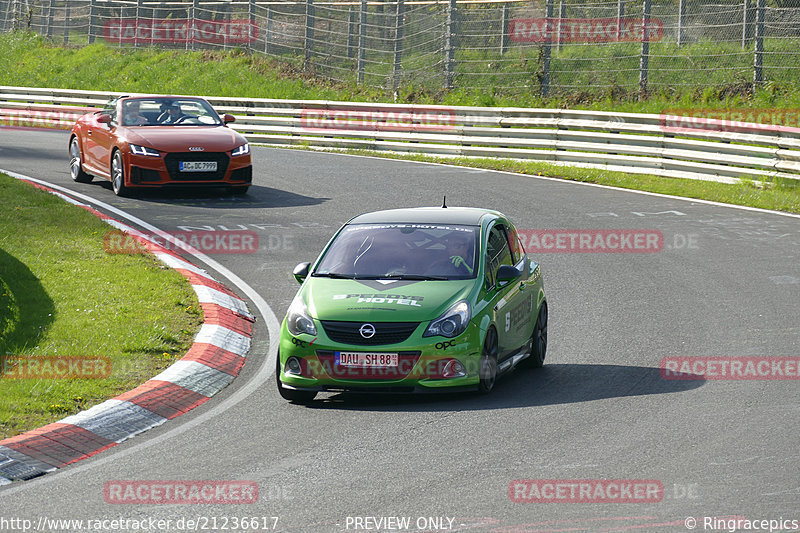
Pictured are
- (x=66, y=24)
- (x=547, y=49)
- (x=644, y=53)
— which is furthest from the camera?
(x=66, y=24)

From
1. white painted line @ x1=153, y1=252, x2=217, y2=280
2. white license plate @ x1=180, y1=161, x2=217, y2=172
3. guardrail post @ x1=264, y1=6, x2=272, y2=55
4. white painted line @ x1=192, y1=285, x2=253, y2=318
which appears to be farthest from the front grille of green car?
guardrail post @ x1=264, y1=6, x2=272, y2=55

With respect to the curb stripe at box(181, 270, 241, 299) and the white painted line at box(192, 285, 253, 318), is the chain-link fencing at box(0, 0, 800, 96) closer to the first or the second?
the curb stripe at box(181, 270, 241, 299)

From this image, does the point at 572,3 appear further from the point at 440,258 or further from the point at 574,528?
the point at 574,528

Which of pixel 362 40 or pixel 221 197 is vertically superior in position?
pixel 362 40

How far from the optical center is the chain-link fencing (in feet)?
86.4

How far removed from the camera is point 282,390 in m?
9.02

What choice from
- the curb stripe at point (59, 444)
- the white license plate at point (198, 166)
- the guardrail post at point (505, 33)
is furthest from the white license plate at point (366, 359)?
the guardrail post at point (505, 33)

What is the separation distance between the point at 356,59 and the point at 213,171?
53.7ft

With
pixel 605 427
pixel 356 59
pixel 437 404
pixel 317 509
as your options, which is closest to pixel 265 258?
pixel 437 404

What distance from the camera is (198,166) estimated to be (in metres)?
19.0

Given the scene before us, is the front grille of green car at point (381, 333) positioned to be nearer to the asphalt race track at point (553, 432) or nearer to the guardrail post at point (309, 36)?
the asphalt race track at point (553, 432)

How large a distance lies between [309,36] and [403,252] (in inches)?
1090

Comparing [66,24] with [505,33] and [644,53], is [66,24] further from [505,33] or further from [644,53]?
[644,53]

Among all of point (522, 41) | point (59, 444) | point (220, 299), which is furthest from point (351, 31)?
point (59, 444)
